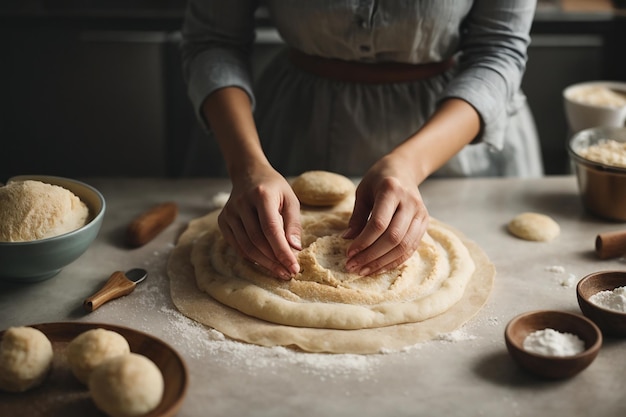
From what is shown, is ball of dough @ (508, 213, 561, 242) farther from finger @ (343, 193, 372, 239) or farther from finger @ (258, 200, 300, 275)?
Answer: finger @ (258, 200, 300, 275)

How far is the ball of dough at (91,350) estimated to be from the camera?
1021 mm

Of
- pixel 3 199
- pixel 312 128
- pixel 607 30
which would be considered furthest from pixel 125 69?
pixel 607 30

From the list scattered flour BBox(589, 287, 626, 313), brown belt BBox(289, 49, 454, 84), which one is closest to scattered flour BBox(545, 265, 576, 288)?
scattered flour BBox(589, 287, 626, 313)

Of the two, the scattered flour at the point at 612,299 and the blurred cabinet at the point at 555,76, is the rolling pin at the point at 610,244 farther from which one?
the blurred cabinet at the point at 555,76

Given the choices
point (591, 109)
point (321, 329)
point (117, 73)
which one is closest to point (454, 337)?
point (321, 329)

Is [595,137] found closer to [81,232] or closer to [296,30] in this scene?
[296,30]

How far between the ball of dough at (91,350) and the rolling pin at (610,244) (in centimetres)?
92

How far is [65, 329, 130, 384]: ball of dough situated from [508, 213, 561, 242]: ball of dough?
0.86 meters

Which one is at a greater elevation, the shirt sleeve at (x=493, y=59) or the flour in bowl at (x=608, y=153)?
the shirt sleeve at (x=493, y=59)

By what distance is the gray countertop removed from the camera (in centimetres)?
102

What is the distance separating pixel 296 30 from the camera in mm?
1681

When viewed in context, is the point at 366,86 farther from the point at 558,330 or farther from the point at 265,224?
the point at 558,330

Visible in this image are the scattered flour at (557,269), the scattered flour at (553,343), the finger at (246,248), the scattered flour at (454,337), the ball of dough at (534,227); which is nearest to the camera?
the scattered flour at (553,343)

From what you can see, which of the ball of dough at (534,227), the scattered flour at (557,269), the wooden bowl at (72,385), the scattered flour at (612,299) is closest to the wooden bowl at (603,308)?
the scattered flour at (612,299)
